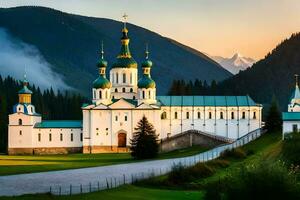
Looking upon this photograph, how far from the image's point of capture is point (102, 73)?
115 meters

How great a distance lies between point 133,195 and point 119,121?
67539mm

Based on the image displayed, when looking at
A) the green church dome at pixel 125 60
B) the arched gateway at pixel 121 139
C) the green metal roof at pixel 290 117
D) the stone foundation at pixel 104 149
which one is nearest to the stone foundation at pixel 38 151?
the stone foundation at pixel 104 149

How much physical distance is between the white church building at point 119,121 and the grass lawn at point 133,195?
204 ft

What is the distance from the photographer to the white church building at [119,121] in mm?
110750

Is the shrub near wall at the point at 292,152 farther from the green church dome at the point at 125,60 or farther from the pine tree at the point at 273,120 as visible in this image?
the green church dome at the point at 125,60

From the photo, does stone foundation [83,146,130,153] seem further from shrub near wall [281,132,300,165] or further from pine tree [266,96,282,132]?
shrub near wall [281,132,300,165]

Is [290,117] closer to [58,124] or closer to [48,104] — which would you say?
[58,124]

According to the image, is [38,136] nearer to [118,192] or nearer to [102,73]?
[102,73]

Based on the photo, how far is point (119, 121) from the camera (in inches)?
4400

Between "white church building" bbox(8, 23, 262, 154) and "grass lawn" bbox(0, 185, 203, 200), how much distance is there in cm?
6219

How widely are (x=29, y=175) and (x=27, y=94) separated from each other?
55725 millimetres

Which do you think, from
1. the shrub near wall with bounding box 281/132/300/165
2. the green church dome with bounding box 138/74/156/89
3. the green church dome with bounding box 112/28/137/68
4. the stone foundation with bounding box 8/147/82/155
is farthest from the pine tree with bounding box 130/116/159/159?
the shrub near wall with bounding box 281/132/300/165

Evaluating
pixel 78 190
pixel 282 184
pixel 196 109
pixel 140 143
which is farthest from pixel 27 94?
pixel 282 184

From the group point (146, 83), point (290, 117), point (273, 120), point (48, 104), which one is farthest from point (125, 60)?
point (290, 117)
